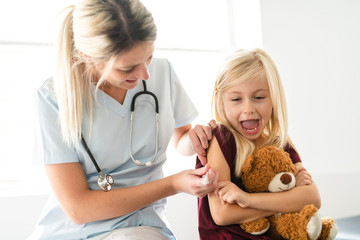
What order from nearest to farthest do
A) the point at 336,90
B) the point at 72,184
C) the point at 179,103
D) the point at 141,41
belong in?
the point at 141,41, the point at 72,184, the point at 179,103, the point at 336,90

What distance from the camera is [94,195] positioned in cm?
132

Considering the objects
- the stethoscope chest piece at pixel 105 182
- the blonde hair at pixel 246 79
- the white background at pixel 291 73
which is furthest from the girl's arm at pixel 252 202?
the white background at pixel 291 73

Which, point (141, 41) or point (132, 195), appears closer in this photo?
point (141, 41)

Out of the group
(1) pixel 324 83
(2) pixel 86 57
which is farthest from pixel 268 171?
(1) pixel 324 83

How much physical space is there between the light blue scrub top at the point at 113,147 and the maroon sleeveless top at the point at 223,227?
16cm

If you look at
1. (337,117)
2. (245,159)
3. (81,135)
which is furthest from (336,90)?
(81,135)

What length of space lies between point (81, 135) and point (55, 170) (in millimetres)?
145

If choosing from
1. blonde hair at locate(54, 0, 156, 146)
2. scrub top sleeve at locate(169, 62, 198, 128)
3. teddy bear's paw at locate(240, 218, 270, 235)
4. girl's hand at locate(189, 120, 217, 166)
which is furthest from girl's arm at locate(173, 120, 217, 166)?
blonde hair at locate(54, 0, 156, 146)

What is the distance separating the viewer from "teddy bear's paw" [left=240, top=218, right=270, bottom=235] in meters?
1.25

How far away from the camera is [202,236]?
4.50 ft

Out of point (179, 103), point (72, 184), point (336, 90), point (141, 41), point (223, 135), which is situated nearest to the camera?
point (141, 41)

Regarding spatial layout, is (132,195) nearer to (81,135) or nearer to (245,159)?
(81,135)

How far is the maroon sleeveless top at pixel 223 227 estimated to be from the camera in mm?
1286

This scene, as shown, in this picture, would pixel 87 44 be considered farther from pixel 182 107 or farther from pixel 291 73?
pixel 291 73
